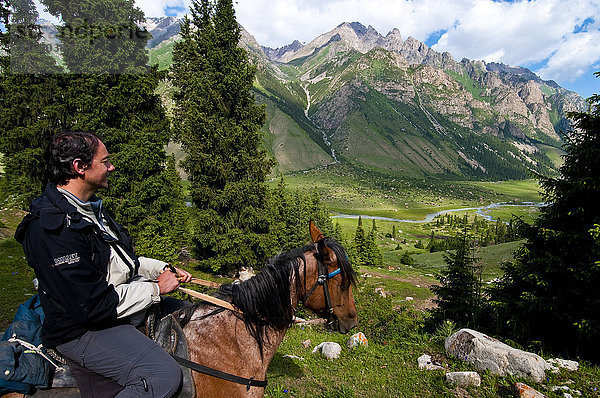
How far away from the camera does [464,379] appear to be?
6559 mm

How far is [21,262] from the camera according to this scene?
15.1 m

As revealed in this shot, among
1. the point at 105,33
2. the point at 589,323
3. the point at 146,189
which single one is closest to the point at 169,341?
the point at 589,323

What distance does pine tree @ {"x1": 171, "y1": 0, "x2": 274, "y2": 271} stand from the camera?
17406mm

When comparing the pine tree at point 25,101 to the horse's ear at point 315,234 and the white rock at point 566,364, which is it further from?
the white rock at point 566,364

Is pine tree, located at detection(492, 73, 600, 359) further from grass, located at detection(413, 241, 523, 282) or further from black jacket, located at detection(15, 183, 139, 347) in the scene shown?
grass, located at detection(413, 241, 523, 282)

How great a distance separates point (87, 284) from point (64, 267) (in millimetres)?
251

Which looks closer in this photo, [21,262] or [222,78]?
[21,262]

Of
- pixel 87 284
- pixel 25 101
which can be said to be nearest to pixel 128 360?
pixel 87 284

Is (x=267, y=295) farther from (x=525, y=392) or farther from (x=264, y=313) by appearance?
(x=525, y=392)

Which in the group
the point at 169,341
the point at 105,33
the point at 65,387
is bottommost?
the point at 65,387

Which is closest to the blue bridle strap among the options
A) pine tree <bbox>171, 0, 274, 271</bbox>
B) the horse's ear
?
the horse's ear

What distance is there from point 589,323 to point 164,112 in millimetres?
23021

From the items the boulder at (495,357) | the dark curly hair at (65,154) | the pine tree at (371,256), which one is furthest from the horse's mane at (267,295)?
the pine tree at (371,256)

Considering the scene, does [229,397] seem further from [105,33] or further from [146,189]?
[105,33]
